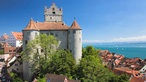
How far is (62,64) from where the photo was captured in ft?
168

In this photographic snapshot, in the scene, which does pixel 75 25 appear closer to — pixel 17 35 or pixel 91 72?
pixel 91 72

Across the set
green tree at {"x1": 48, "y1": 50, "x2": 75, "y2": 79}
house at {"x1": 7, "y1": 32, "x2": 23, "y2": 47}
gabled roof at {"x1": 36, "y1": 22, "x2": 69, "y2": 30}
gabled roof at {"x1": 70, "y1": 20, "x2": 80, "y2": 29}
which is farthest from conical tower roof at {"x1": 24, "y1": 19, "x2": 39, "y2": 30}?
house at {"x1": 7, "y1": 32, "x2": 23, "y2": 47}

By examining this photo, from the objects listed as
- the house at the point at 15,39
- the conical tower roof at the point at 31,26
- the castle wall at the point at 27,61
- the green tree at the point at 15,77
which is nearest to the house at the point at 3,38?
the house at the point at 15,39

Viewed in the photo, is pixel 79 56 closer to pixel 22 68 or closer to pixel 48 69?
pixel 48 69

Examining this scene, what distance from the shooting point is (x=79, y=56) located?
56.2 meters

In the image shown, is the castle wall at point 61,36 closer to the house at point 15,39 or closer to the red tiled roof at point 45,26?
the red tiled roof at point 45,26

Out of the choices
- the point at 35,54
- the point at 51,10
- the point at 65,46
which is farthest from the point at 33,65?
the point at 51,10

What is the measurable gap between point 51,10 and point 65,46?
2028cm

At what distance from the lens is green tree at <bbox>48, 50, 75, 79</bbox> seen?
166ft

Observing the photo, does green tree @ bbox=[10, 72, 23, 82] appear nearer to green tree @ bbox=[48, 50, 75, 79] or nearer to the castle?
the castle

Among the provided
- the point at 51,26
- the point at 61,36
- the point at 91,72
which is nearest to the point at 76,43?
the point at 61,36

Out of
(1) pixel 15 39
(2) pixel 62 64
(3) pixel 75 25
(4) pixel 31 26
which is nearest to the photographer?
(2) pixel 62 64

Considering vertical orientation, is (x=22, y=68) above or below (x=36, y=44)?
below

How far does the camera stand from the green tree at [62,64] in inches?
1992
